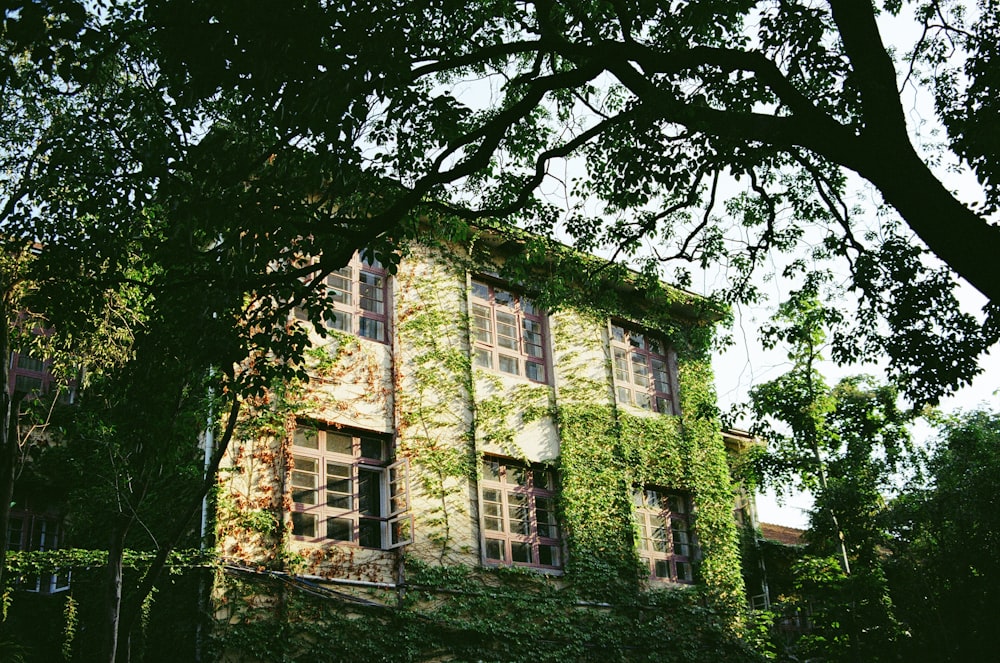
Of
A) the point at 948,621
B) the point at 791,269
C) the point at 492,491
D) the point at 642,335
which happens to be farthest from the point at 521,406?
the point at 948,621

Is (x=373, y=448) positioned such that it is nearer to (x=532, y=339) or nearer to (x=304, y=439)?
(x=304, y=439)

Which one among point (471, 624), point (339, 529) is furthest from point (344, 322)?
point (471, 624)

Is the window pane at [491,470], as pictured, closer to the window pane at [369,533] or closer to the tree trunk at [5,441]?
the window pane at [369,533]

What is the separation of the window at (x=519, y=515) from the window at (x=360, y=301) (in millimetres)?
2759

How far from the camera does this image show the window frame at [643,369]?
1747cm

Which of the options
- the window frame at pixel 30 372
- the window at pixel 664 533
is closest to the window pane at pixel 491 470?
the window at pixel 664 533

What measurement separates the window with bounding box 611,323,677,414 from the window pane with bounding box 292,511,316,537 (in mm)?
6704

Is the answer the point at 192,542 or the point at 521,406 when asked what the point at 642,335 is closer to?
the point at 521,406

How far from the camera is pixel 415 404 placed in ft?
46.3

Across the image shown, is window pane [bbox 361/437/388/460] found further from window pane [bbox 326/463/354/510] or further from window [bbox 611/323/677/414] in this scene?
window [bbox 611/323/677/414]

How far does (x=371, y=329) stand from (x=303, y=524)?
3299mm

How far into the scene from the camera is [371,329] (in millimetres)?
14281

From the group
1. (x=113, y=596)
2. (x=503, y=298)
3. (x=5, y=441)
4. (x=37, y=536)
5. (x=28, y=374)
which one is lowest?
(x=113, y=596)

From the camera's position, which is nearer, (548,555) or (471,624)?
(471,624)
